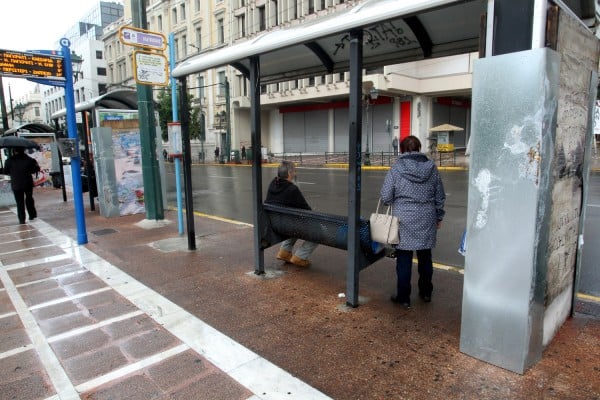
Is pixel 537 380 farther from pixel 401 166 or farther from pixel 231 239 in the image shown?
pixel 231 239

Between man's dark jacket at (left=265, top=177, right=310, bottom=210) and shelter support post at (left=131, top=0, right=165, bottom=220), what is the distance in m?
3.99

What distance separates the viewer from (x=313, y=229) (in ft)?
15.1

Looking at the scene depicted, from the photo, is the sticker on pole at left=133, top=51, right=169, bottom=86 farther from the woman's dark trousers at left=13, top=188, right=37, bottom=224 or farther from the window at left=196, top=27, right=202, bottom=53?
the window at left=196, top=27, right=202, bottom=53

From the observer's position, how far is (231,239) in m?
7.04

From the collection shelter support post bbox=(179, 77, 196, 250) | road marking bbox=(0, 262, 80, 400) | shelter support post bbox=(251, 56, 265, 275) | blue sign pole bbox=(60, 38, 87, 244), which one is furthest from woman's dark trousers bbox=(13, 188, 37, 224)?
shelter support post bbox=(251, 56, 265, 275)

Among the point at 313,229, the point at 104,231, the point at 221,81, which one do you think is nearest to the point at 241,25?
the point at 221,81

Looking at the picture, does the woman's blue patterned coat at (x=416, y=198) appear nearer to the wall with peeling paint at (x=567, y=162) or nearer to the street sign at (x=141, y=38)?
the wall with peeling paint at (x=567, y=162)

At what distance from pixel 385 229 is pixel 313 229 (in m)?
0.98

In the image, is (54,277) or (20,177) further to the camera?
(20,177)

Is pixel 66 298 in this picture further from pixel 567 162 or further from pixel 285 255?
pixel 567 162

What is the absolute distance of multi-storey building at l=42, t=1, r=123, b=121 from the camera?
63.5 m

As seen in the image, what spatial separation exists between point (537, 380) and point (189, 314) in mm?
2942

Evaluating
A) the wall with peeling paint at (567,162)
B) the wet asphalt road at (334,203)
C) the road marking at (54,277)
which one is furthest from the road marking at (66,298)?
the wall with peeling paint at (567,162)

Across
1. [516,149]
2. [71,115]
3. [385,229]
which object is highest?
[71,115]
